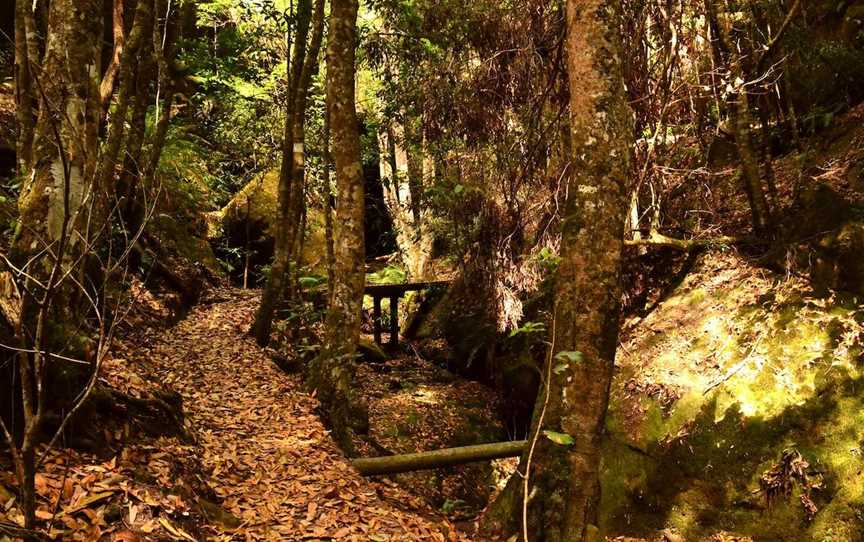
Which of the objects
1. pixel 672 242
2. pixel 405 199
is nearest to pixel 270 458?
pixel 672 242

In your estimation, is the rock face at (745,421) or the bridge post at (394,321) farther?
the bridge post at (394,321)

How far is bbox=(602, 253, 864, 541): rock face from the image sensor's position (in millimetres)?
4613

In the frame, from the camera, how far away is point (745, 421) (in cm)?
527

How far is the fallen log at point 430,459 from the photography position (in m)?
5.52

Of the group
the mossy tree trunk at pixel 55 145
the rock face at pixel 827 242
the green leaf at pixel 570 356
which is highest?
the mossy tree trunk at pixel 55 145

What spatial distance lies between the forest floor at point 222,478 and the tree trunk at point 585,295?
1.63 metres

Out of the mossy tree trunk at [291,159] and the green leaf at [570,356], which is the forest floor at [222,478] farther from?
the green leaf at [570,356]

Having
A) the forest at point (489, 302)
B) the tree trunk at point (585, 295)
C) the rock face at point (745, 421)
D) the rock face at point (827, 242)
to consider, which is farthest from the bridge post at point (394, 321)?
the tree trunk at point (585, 295)

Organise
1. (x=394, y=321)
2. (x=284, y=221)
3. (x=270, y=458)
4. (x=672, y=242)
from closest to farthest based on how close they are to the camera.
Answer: (x=270, y=458)
(x=672, y=242)
(x=284, y=221)
(x=394, y=321)

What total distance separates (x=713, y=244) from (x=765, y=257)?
75 centimetres

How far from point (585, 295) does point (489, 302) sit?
6123mm

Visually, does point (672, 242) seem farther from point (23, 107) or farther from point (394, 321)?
point (23, 107)

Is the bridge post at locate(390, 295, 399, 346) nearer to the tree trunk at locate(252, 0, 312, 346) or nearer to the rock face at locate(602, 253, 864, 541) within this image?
the tree trunk at locate(252, 0, 312, 346)

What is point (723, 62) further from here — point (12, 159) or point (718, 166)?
point (12, 159)
